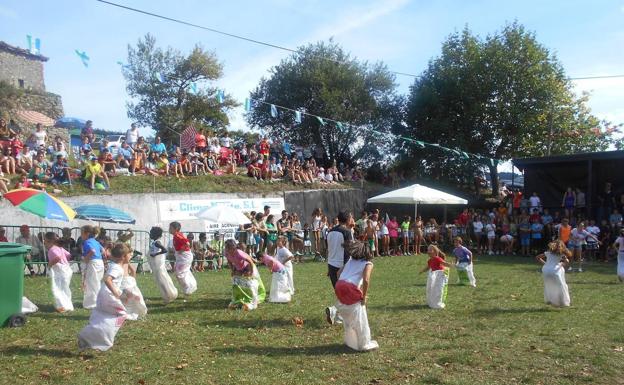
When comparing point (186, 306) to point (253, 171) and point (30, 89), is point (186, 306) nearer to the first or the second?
point (253, 171)

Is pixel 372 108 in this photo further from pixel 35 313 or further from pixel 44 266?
pixel 35 313

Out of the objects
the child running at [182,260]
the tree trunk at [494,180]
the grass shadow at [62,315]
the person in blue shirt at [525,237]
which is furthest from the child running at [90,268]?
the tree trunk at [494,180]

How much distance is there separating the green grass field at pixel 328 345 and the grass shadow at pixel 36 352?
12 mm

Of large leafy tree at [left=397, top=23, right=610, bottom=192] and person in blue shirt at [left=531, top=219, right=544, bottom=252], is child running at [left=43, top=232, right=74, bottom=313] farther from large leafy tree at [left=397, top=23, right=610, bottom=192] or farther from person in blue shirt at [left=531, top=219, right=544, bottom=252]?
large leafy tree at [left=397, top=23, right=610, bottom=192]

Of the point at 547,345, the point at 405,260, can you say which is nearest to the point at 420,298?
the point at 547,345

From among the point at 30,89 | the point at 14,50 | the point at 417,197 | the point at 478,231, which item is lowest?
the point at 478,231

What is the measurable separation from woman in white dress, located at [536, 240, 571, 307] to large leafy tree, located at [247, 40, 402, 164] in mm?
23697

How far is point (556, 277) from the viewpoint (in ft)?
35.9

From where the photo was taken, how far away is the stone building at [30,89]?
34.8 metres

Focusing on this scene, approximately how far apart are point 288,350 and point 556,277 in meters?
5.76

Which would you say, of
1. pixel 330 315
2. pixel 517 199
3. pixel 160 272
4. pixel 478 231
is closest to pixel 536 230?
pixel 478 231

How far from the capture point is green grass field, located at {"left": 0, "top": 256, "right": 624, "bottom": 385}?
6.67 metres

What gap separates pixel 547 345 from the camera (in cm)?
808

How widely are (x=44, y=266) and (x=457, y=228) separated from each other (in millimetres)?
16102
